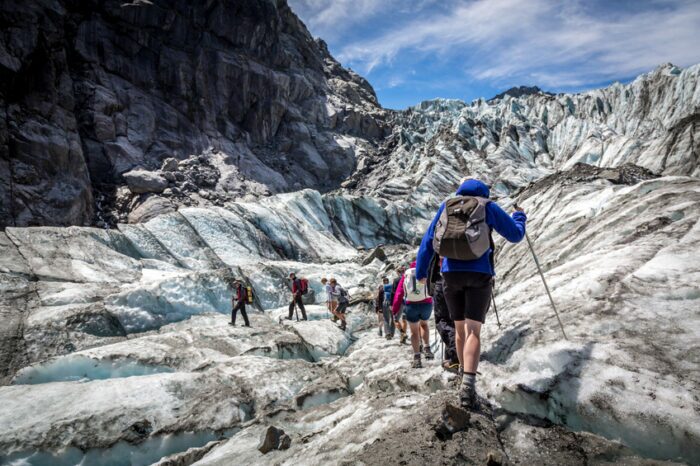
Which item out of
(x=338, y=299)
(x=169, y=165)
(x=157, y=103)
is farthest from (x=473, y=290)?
(x=157, y=103)

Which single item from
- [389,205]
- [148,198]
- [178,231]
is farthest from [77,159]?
[389,205]

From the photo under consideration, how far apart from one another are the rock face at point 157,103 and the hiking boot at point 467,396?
41.1 meters

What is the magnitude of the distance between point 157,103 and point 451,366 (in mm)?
64348

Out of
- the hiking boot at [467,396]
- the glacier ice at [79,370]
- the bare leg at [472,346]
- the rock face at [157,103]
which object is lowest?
the glacier ice at [79,370]

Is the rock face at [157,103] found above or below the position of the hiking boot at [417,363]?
above

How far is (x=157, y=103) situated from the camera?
57.9 meters

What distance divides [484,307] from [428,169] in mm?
57231

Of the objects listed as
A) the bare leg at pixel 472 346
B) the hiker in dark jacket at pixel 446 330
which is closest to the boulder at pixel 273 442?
the hiker in dark jacket at pixel 446 330

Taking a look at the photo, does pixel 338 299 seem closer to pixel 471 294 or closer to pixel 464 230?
pixel 471 294

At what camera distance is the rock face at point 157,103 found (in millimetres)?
37094

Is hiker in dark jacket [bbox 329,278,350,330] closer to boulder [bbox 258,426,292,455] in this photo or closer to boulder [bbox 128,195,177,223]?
boulder [bbox 258,426,292,455]

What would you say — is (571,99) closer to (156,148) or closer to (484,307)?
(156,148)

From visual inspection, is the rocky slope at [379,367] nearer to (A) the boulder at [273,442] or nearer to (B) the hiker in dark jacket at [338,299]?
(A) the boulder at [273,442]

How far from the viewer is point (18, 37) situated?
38938mm
